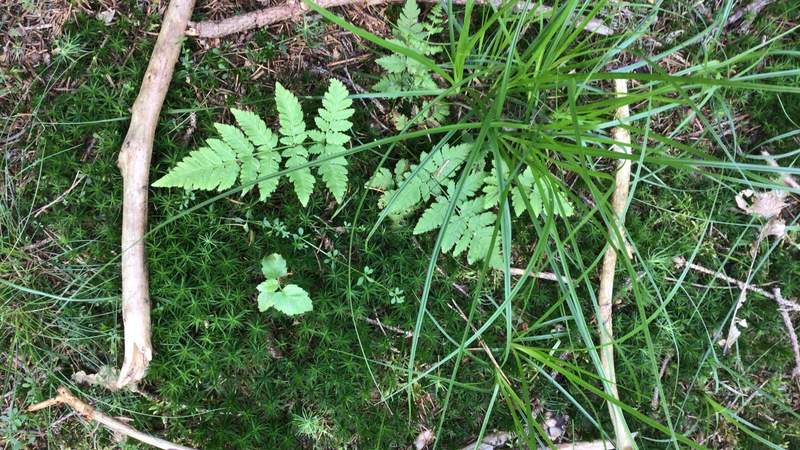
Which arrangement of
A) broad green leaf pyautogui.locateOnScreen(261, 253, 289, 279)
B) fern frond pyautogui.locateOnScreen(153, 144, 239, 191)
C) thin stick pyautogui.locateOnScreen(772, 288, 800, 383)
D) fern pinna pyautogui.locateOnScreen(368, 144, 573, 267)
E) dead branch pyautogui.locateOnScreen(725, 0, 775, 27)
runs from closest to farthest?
fern frond pyautogui.locateOnScreen(153, 144, 239, 191), fern pinna pyautogui.locateOnScreen(368, 144, 573, 267), broad green leaf pyautogui.locateOnScreen(261, 253, 289, 279), dead branch pyautogui.locateOnScreen(725, 0, 775, 27), thin stick pyautogui.locateOnScreen(772, 288, 800, 383)

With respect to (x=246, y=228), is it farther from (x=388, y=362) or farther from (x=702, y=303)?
A: (x=702, y=303)

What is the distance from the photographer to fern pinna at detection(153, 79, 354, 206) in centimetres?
236

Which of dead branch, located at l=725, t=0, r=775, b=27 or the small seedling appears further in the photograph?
dead branch, located at l=725, t=0, r=775, b=27

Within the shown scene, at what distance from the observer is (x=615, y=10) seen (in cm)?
267

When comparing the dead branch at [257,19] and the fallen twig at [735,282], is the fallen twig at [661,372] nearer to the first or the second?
the fallen twig at [735,282]

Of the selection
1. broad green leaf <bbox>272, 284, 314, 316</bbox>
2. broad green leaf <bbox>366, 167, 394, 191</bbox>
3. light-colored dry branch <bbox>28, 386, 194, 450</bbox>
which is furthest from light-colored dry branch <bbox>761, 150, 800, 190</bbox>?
light-colored dry branch <bbox>28, 386, 194, 450</bbox>

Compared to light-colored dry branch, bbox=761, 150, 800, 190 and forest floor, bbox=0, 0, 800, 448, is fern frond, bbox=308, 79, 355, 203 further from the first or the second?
light-colored dry branch, bbox=761, 150, 800, 190

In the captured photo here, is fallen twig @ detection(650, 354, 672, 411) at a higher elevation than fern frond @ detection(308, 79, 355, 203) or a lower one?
lower

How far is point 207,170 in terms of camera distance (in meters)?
2.36

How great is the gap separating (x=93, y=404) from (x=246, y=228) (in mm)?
1179

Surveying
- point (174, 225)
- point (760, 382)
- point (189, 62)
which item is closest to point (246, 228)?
point (174, 225)

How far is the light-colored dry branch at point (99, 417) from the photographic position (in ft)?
8.73

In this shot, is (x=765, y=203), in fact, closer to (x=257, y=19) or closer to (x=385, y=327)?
(x=385, y=327)

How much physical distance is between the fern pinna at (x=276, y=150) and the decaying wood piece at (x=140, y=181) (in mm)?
378
